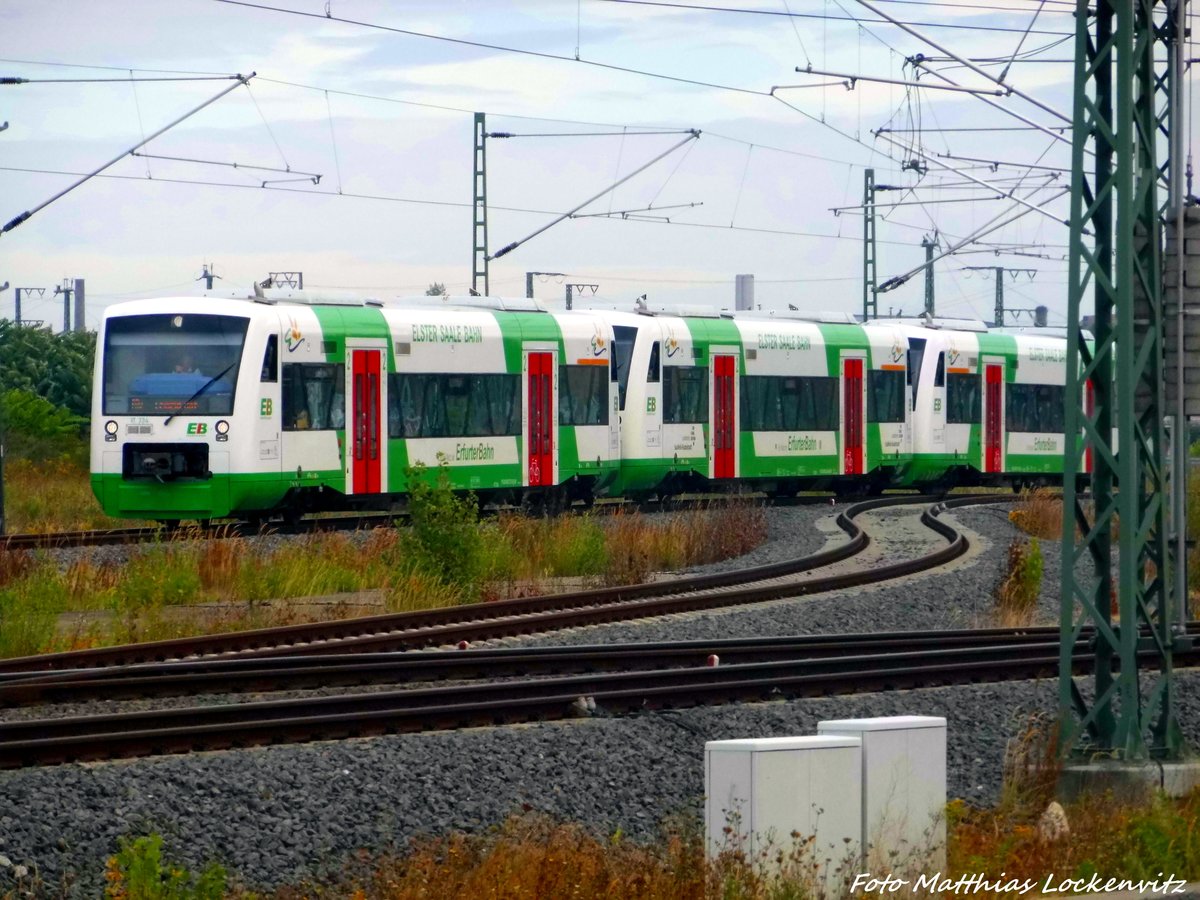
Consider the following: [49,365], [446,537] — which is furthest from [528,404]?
[49,365]

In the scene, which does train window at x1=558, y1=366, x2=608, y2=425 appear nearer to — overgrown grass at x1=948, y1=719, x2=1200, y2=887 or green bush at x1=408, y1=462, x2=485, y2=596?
green bush at x1=408, y1=462, x2=485, y2=596

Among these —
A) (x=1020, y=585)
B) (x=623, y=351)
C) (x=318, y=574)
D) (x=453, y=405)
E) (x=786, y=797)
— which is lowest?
(x=1020, y=585)

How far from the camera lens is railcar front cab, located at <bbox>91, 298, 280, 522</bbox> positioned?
78.6ft

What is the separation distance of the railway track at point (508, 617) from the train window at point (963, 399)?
12.2 meters

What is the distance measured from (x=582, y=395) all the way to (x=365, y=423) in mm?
4637

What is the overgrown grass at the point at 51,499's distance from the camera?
29156mm

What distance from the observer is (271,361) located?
79.7 feet

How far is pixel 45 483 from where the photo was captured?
37.3 meters

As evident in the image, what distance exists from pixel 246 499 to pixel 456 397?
400cm

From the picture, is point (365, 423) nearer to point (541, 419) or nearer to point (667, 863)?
point (541, 419)

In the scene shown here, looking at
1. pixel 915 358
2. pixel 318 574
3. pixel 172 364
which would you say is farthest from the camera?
pixel 915 358

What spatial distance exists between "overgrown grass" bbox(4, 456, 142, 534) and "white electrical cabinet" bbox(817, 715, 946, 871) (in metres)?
18.3

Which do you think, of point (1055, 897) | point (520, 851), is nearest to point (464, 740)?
point (520, 851)

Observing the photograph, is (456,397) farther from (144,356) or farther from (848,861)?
(848,861)
